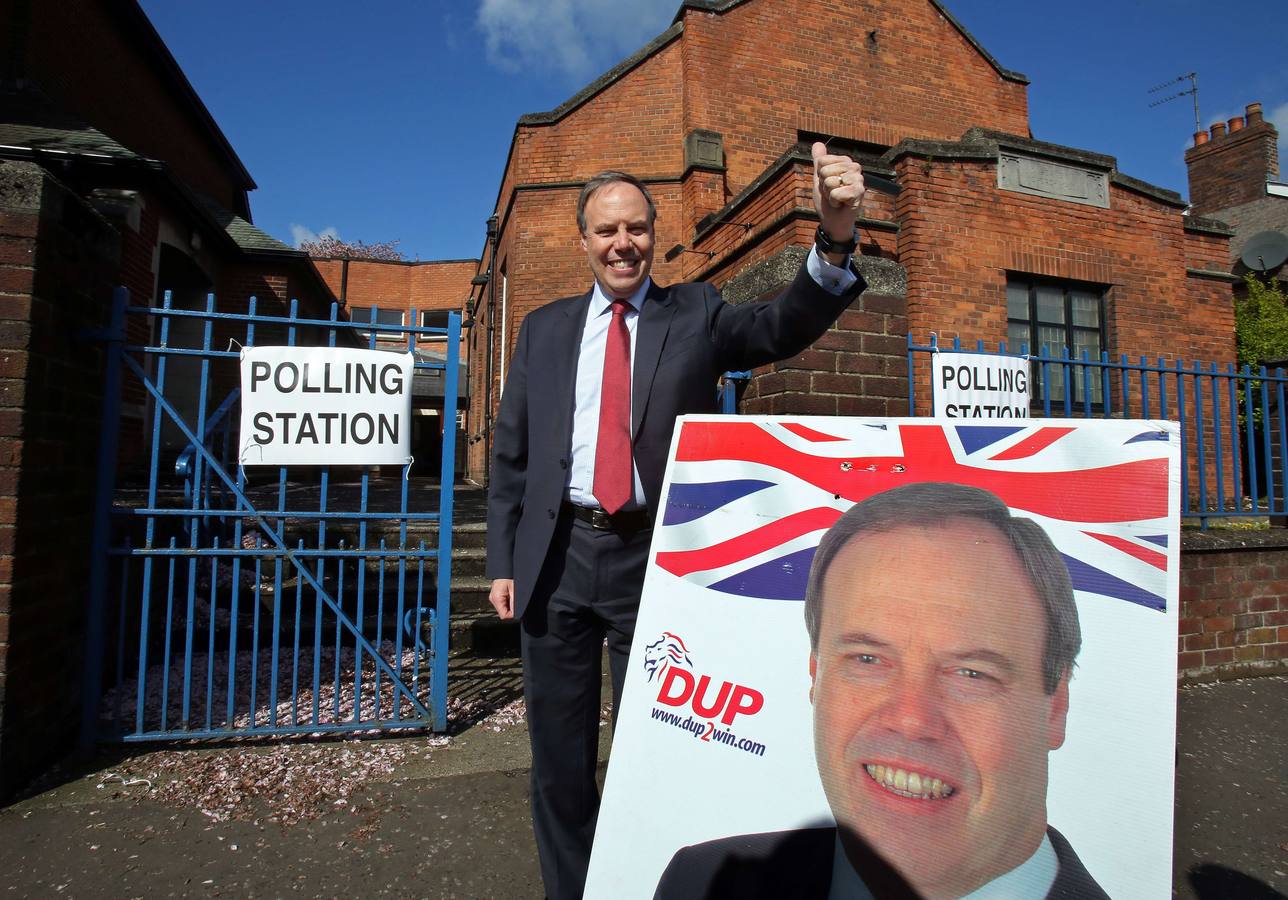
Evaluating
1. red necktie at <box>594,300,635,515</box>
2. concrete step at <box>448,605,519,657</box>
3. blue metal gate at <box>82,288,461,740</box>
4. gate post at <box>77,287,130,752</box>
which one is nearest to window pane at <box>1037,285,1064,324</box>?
concrete step at <box>448,605,519,657</box>

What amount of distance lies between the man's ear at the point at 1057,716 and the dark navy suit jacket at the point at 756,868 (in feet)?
1.10

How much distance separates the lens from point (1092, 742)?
106 centimetres

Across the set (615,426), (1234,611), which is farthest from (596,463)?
(1234,611)

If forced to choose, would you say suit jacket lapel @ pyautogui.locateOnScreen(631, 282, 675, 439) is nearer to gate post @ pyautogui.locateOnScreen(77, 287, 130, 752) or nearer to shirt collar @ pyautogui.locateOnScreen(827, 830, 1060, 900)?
shirt collar @ pyautogui.locateOnScreen(827, 830, 1060, 900)

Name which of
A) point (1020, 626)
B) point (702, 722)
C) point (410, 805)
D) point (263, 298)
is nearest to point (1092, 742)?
point (1020, 626)

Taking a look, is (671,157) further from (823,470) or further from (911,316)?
(823,470)

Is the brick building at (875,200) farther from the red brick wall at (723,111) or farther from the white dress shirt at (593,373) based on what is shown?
the white dress shirt at (593,373)

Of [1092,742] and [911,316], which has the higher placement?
[911,316]

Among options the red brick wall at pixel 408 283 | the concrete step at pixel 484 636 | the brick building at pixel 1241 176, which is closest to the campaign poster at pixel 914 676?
the concrete step at pixel 484 636

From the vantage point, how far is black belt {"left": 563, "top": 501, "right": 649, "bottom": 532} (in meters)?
1.82

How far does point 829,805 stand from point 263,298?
13.9m

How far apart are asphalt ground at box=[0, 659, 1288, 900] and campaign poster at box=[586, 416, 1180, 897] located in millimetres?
1501

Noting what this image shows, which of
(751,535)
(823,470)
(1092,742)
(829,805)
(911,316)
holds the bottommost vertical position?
(829,805)

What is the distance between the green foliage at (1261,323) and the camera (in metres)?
14.2
